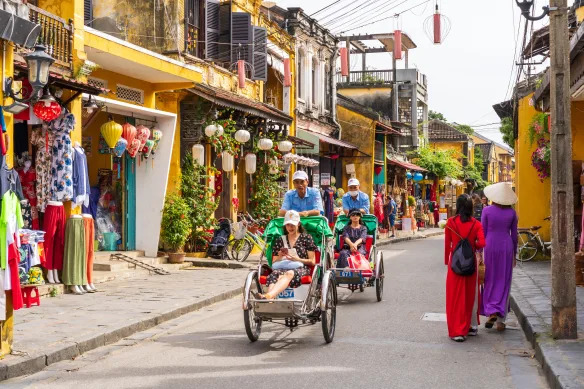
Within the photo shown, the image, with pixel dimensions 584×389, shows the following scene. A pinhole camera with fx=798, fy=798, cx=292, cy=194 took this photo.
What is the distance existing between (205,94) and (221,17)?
3955 mm

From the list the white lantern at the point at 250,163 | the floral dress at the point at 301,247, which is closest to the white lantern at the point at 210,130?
the white lantern at the point at 250,163

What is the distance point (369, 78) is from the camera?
4941 cm

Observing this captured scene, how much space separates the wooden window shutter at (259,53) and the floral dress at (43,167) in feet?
34.9

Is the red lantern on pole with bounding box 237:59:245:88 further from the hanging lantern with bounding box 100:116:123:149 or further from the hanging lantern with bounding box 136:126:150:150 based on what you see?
the hanging lantern with bounding box 100:116:123:149

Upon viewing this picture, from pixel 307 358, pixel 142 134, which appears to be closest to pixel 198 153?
pixel 142 134

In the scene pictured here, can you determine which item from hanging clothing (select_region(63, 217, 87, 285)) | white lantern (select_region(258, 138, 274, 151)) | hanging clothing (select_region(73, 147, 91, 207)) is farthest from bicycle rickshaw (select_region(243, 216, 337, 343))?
white lantern (select_region(258, 138, 274, 151))

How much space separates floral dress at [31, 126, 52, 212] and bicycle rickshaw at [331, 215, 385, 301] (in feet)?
15.7

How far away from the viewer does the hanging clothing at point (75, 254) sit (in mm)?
13047

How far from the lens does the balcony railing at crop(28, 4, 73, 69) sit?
12711mm

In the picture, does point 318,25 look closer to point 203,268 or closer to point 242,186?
point 242,186

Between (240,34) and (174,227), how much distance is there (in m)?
6.73

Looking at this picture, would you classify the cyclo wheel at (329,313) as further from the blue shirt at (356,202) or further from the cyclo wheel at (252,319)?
the blue shirt at (356,202)

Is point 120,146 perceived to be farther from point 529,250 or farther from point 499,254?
point 529,250

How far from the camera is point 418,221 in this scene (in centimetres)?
4719
